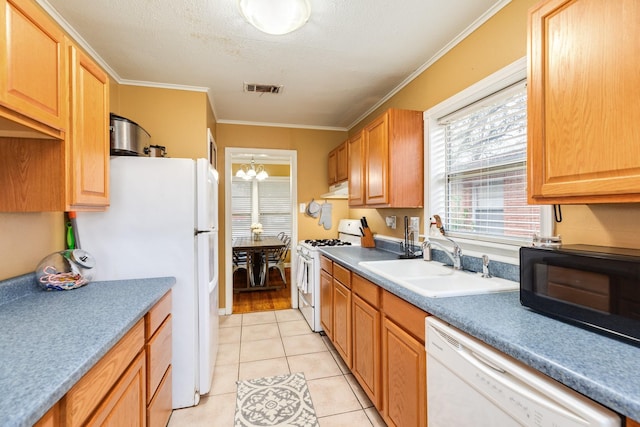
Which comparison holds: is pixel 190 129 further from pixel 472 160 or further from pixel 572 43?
→ pixel 572 43

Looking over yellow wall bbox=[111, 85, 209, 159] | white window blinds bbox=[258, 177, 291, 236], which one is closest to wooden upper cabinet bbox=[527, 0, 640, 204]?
yellow wall bbox=[111, 85, 209, 159]

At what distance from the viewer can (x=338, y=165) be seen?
3529 millimetres

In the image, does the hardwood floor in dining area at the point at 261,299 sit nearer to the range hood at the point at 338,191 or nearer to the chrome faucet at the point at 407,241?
the range hood at the point at 338,191

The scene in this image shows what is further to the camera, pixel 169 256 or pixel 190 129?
pixel 190 129

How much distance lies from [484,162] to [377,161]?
2.66 feet

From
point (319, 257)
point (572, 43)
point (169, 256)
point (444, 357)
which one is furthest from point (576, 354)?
point (319, 257)

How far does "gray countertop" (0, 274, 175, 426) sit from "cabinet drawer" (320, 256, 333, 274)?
4.29ft

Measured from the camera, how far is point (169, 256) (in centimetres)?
184

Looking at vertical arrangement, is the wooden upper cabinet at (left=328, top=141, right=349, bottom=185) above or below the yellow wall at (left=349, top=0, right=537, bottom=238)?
below

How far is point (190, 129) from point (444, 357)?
2613 millimetres

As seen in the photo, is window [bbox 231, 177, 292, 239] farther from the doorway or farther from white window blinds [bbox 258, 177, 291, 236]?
the doorway

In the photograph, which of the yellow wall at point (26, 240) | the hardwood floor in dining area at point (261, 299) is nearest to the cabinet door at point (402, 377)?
the yellow wall at point (26, 240)

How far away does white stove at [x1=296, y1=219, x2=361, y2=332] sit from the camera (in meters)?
3.00

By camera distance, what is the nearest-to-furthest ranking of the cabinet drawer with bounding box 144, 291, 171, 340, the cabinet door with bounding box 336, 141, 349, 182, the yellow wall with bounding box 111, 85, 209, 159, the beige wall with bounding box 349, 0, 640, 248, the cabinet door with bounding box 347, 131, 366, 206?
1. the beige wall with bounding box 349, 0, 640, 248
2. the cabinet drawer with bounding box 144, 291, 171, 340
3. the yellow wall with bounding box 111, 85, 209, 159
4. the cabinet door with bounding box 347, 131, 366, 206
5. the cabinet door with bounding box 336, 141, 349, 182
